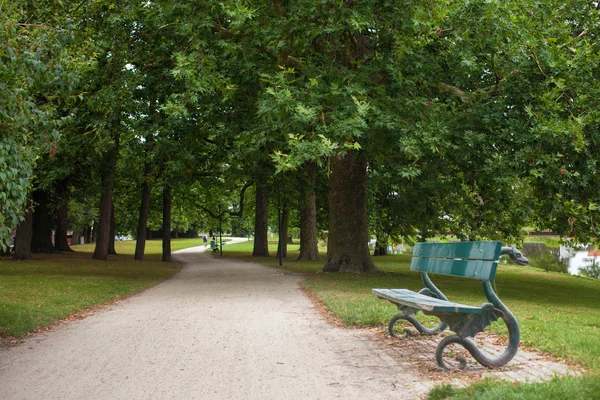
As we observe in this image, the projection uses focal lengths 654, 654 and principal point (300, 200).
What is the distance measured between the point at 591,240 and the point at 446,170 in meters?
4.19

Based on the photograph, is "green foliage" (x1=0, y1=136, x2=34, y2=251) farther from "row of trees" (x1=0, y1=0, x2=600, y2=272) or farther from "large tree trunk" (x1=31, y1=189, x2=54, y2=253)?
"large tree trunk" (x1=31, y1=189, x2=54, y2=253)

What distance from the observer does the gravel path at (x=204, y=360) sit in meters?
5.32

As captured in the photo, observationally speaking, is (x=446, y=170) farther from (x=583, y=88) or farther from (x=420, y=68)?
(x=583, y=88)

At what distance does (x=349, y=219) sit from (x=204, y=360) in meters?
13.1

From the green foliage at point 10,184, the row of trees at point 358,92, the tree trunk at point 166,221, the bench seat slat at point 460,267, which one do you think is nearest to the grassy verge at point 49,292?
the row of trees at point 358,92

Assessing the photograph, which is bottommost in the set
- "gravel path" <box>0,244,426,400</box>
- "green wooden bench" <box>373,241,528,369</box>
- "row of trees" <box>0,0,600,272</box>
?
"gravel path" <box>0,244,426,400</box>

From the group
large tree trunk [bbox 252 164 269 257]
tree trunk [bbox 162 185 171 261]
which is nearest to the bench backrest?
tree trunk [bbox 162 185 171 261]

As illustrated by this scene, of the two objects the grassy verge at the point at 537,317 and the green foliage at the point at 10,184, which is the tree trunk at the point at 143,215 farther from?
the green foliage at the point at 10,184

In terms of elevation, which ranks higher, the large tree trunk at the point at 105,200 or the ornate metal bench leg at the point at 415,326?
the large tree trunk at the point at 105,200

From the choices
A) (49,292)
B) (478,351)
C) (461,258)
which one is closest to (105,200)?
(49,292)

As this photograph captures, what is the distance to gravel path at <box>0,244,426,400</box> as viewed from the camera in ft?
17.5

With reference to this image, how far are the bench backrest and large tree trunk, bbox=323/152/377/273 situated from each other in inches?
441

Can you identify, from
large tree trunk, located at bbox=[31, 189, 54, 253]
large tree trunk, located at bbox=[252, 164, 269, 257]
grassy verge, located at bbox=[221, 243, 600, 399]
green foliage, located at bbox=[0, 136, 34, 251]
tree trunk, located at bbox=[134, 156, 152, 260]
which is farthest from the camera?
large tree trunk, located at bbox=[252, 164, 269, 257]

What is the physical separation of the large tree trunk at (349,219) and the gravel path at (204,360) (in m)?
8.52
